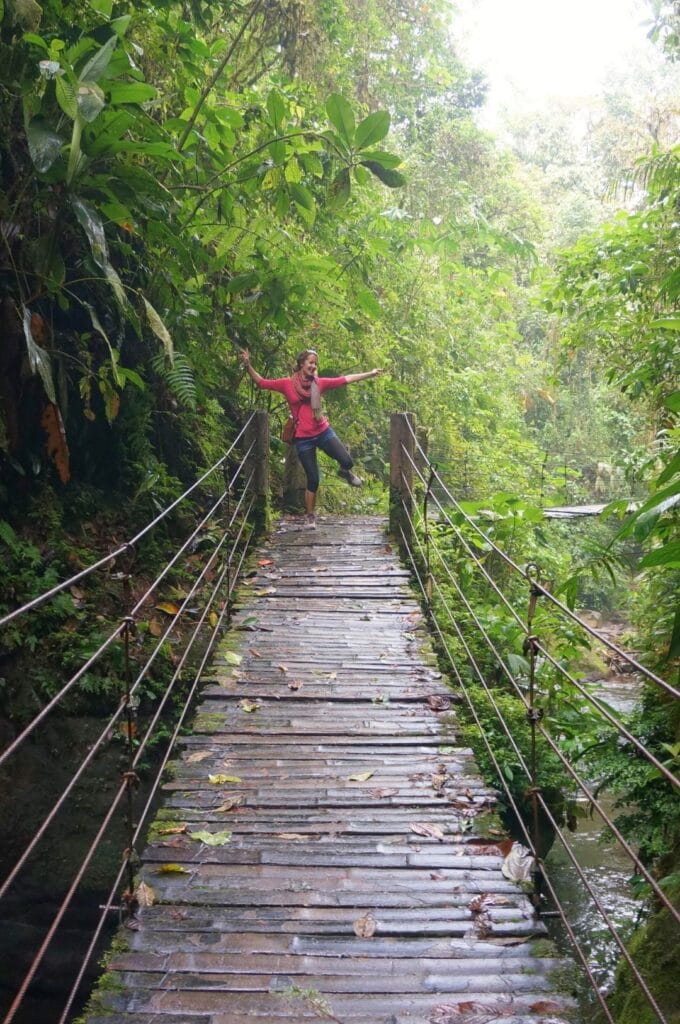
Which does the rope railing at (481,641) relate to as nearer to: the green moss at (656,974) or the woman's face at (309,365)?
the green moss at (656,974)

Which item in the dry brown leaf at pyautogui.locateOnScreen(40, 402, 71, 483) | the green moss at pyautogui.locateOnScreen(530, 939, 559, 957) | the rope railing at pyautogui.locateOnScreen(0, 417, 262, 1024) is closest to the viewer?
the green moss at pyautogui.locateOnScreen(530, 939, 559, 957)

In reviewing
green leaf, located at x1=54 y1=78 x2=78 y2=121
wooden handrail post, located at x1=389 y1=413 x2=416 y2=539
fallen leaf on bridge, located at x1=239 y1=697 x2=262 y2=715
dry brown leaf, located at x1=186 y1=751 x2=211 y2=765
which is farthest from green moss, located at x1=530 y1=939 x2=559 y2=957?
wooden handrail post, located at x1=389 y1=413 x2=416 y2=539

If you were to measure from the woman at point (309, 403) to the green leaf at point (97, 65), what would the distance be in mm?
3772

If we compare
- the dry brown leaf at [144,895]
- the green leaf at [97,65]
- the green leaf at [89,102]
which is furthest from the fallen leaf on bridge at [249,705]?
the green leaf at [97,65]

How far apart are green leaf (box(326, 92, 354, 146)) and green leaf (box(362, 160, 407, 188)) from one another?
24cm

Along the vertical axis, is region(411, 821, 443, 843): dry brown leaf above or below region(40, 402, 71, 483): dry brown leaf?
below

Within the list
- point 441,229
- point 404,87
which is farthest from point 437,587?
point 404,87

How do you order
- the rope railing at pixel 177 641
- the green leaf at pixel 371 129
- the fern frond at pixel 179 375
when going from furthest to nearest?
1. the fern frond at pixel 179 375
2. the green leaf at pixel 371 129
3. the rope railing at pixel 177 641

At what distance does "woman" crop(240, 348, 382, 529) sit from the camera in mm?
8141

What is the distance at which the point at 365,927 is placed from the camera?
9.62 feet

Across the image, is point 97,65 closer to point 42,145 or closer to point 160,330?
point 42,145

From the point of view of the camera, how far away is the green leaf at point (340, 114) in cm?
506

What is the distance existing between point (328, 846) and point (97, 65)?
4061 millimetres

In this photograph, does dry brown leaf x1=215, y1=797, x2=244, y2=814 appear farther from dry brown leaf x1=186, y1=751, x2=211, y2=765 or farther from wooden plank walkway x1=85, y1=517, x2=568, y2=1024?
dry brown leaf x1=186, y1=751, x2=211, y2=765
